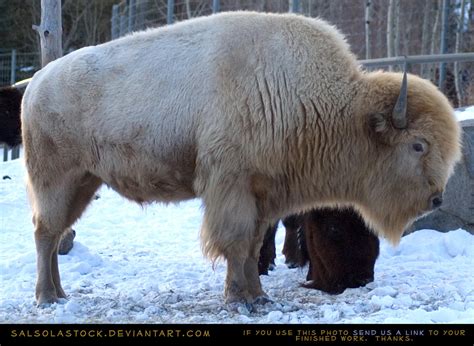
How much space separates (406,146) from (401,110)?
282 mm

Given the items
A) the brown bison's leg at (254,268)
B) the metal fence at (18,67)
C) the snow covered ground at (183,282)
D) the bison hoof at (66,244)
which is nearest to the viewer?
the snow covered ground at (183,282)

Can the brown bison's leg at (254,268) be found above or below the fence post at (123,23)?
below

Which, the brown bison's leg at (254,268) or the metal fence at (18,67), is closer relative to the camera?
the brown bison's leg at (254,268)

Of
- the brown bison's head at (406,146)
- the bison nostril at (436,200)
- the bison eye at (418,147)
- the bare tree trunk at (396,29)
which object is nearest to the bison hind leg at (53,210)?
the brown bison's head at (406,146)

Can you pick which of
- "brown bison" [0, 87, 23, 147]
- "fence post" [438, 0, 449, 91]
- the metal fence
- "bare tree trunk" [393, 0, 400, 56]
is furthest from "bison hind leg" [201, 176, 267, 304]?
the metal fence

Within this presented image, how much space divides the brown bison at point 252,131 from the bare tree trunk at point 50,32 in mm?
2551

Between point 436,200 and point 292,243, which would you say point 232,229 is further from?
point 292,243

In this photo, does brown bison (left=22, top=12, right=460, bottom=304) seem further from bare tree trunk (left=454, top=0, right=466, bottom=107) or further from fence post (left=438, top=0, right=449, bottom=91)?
bare tree trunk (left=454, top=0, right=466, bottom=107)

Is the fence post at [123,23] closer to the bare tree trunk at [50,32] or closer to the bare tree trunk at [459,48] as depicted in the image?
the bare tree trunk at [459,48]

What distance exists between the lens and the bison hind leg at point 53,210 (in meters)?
6.91

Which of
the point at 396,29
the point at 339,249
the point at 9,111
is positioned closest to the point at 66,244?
the point at 9,111

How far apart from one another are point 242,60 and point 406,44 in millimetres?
12357

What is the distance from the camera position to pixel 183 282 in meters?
7.40

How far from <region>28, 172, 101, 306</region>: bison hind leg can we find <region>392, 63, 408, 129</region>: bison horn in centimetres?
263
